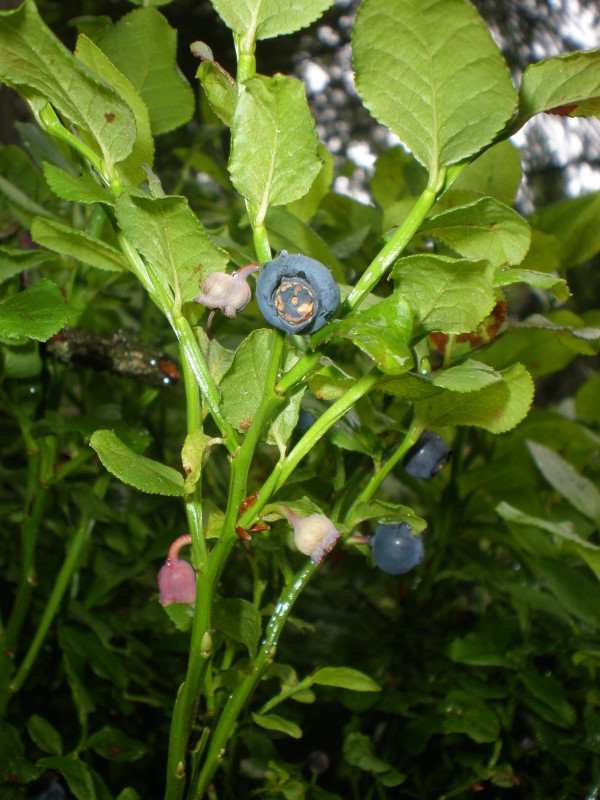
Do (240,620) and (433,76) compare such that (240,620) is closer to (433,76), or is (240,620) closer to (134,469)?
(134,469)

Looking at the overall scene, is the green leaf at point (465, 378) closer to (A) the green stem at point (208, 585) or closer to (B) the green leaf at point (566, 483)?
(A) the green stem at point (208, 585)

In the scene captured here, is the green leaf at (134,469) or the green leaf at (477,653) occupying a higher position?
the green leaf at (134,469)

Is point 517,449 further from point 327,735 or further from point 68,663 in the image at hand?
point 68,663

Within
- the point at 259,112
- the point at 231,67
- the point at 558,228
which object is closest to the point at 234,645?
the point at 259,112

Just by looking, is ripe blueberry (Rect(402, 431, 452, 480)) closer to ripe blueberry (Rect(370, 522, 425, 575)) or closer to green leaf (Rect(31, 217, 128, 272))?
→ ripe blueberry (Rect(370, 522, 425, 575))

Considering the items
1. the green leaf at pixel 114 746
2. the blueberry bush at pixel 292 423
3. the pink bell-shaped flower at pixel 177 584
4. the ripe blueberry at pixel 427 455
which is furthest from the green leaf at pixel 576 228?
the green leaf at pixel 114 746

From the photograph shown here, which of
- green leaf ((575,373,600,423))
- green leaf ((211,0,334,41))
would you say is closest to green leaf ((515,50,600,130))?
green leaf ((211,0,334,41))
